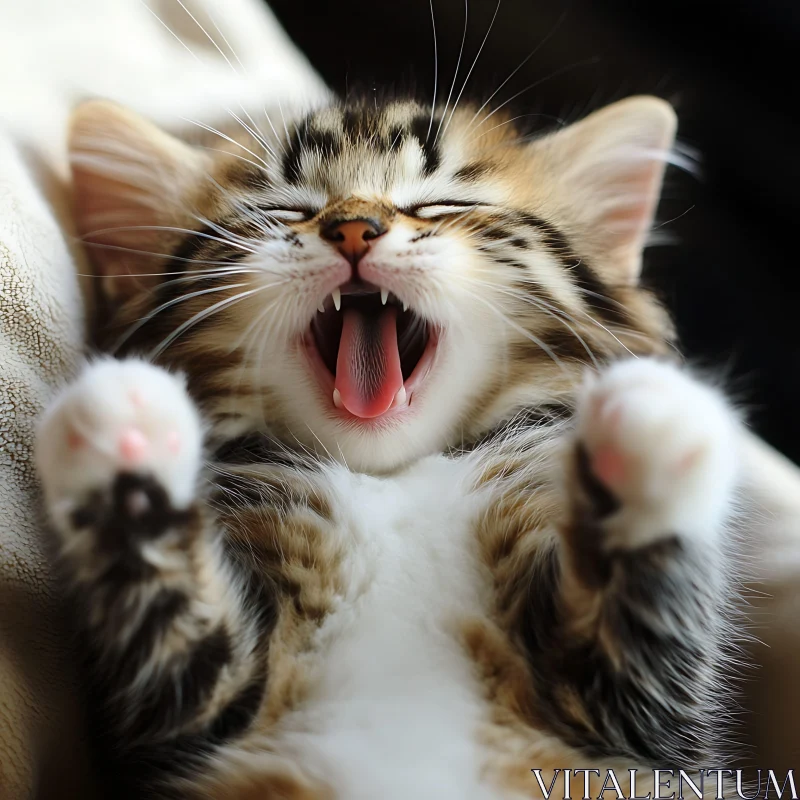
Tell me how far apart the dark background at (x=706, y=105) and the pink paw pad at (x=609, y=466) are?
1.01m

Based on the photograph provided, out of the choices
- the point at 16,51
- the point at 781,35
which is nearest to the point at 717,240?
the point at 781,35

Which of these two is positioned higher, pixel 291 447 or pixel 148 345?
pixel 148 345

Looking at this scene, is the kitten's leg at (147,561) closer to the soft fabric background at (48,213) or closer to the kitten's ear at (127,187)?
the soft fabric background at (48,213)

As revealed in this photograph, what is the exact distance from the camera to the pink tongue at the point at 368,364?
772 millimetres

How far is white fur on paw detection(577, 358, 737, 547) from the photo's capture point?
0.52 meters

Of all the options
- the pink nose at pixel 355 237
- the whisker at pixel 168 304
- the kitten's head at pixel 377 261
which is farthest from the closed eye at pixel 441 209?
the whisker at pixel 168 304

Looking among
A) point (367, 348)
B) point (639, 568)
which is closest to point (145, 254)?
point (367, 348)

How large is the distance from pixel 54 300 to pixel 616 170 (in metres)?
0.68

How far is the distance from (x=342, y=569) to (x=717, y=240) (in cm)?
129

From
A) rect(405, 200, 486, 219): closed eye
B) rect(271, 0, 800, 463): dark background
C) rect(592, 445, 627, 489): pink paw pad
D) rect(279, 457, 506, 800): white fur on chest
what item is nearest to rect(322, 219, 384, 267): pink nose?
rect(405, 200, 486, 219): closed eye

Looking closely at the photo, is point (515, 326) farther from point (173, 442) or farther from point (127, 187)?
point (127, 187)

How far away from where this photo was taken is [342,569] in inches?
27.4

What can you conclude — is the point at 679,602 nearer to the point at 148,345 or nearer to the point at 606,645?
the point at 606,645

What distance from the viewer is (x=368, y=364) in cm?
79
